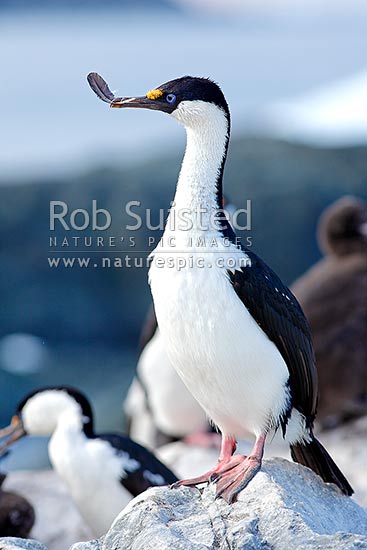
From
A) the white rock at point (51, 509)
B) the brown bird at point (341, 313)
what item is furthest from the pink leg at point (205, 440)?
the white rock at point (51, 509)

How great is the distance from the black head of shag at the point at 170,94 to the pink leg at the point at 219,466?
127cm

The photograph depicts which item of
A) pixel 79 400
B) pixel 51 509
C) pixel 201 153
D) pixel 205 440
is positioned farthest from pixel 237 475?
pixel 205 440

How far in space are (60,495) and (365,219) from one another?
9.40ft

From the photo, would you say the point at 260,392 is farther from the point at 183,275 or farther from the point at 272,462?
the point at 183,275

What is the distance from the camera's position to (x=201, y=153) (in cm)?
400

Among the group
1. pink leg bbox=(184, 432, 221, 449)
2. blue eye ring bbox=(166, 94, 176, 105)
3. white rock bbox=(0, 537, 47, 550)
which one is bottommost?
pink leg bbox=(184, 432, 221, 449)

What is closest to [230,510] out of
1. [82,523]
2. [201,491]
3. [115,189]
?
[201,491]

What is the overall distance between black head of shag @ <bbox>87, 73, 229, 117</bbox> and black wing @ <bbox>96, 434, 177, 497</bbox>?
6.32 ft

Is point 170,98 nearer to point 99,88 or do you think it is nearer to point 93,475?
point 99,88

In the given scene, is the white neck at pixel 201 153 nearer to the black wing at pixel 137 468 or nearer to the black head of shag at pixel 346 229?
the black wing at pixel 137 468

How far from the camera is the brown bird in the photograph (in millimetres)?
7230

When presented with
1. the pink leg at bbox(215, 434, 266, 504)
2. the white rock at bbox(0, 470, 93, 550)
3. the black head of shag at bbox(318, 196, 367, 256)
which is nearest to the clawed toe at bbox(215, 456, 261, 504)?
the pink leg at bbox(215, 434, 266, 504)

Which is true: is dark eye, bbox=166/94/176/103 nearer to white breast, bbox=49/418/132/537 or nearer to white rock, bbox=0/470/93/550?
white breast, bbox=49/418/132/537

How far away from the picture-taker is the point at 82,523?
243 inches
